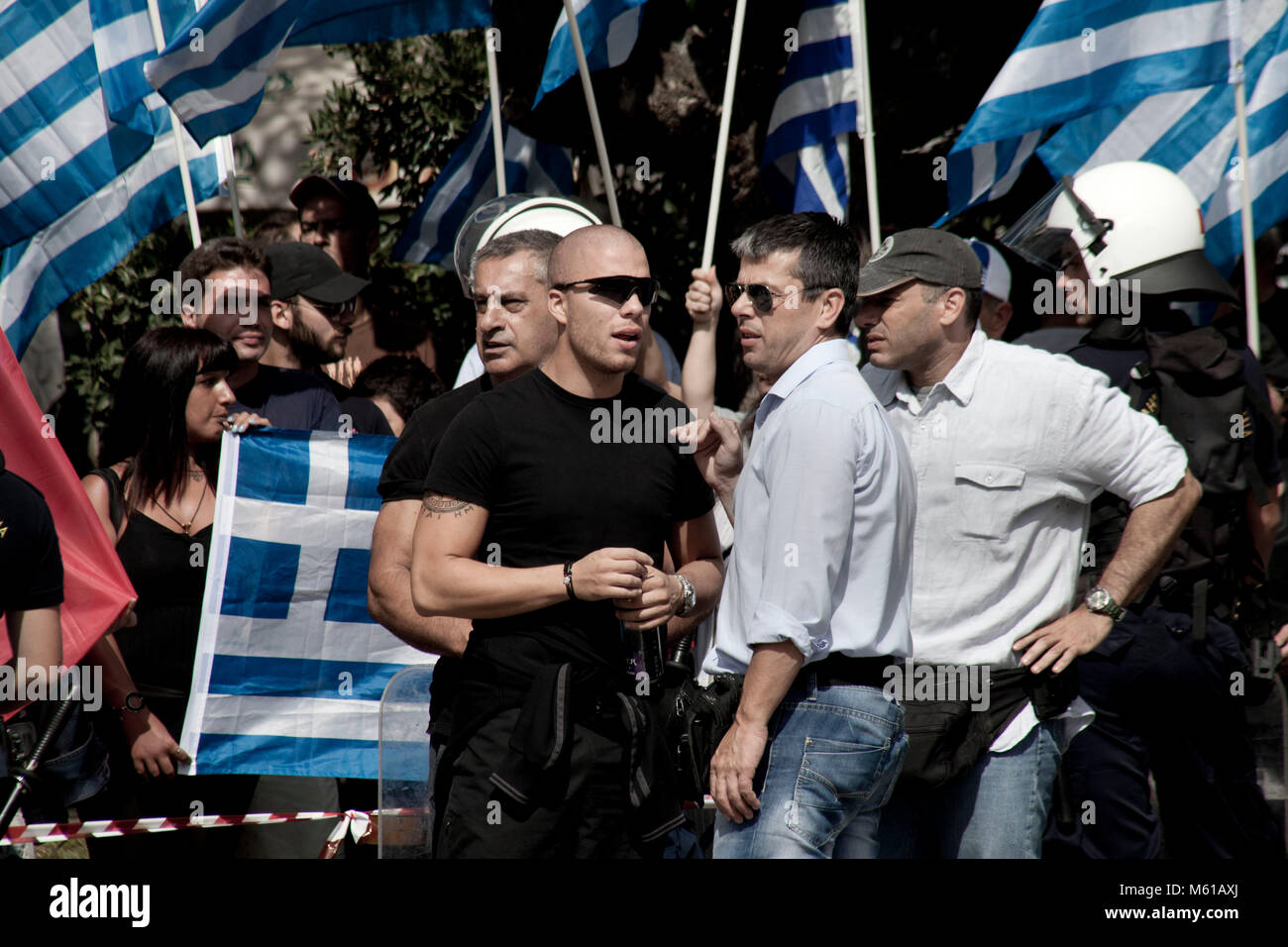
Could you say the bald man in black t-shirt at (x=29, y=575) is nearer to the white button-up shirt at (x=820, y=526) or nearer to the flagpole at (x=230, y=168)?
the white button-up shirt at (x=820, y=526)

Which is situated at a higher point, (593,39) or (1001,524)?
(593,39)

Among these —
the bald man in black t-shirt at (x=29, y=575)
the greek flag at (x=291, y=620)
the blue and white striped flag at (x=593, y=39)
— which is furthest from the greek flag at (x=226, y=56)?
the bald man in black t-shirt at (x=29, y=575)

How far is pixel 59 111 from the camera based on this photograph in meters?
6.51

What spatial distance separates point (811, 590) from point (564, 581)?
0.57m

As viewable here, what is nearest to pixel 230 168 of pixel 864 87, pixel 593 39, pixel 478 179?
pixel 478 179

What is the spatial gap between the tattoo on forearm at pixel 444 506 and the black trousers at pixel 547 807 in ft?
1.59

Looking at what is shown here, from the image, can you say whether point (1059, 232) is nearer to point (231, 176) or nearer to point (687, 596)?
point (687, 596)

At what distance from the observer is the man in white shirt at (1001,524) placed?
3846mm

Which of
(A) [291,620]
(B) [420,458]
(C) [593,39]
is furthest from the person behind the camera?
(C) [593,39]

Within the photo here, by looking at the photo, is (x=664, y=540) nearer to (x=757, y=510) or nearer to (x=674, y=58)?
(x=757, y=510)

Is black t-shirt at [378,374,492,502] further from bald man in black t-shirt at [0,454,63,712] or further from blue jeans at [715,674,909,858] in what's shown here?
blue jeans at [715,674,909,858]

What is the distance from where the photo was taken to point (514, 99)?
835 cm

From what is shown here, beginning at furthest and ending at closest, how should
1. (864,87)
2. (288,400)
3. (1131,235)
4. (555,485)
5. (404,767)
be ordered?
(864,87), (288,400), (1131,235), (404,767), (555,485)

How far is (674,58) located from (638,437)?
4.94m
